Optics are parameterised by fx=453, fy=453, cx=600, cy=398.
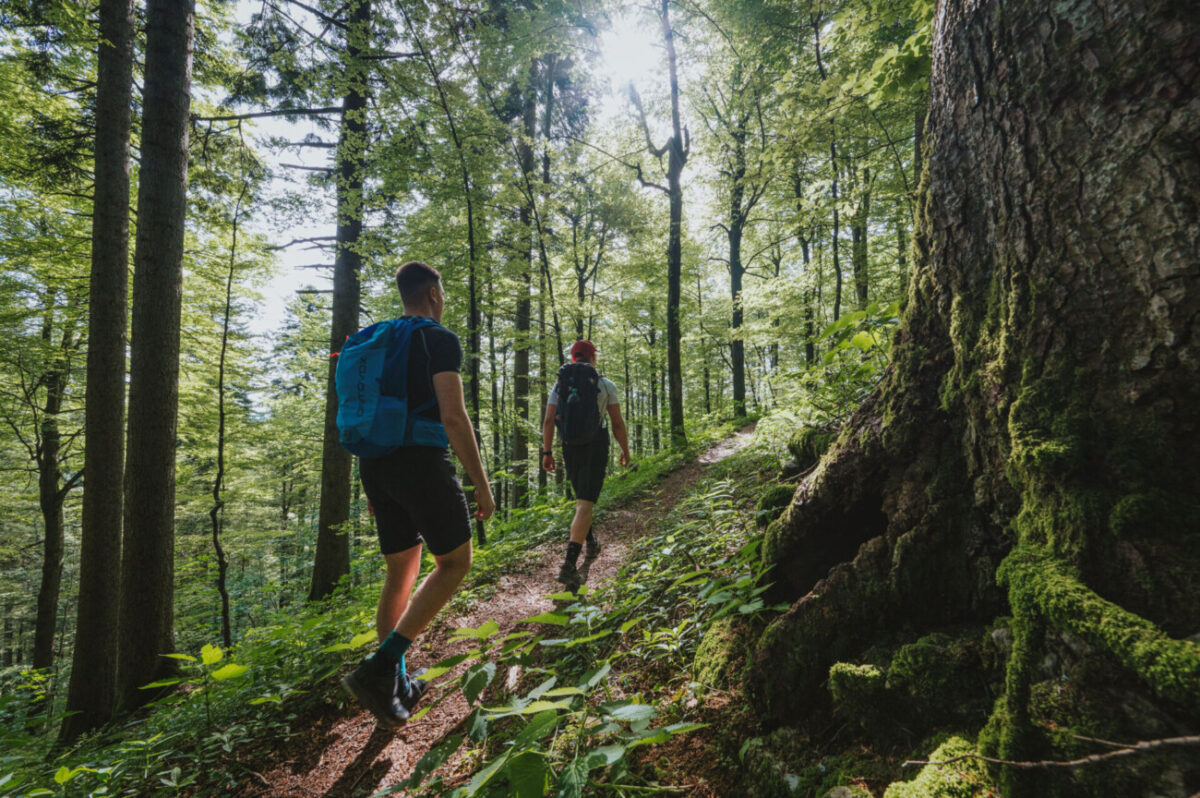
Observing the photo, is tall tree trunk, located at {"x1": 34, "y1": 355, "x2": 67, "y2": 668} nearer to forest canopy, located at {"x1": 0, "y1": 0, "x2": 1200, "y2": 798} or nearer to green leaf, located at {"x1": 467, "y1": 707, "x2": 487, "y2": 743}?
forest canopy, located at {"x1": 0, "y1": 0, "x2": 1200, "y2": 798}

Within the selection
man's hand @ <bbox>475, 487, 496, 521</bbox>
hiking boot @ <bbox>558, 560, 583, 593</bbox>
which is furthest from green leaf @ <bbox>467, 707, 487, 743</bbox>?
hiking boot @ <bbox>558, 560, 583, 593</bbox>

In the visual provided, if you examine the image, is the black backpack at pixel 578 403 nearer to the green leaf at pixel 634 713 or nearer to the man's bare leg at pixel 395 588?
the man's bare leg at pixel 395 588

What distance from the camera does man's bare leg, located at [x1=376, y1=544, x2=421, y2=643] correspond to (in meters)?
2.72

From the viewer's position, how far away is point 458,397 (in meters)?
2.62

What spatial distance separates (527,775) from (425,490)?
1632 millimetres

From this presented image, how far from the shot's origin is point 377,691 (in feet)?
7.47

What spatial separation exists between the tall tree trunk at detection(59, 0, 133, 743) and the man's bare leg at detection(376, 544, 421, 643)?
161 inches

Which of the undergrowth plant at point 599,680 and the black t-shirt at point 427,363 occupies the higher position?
the black t-shirt at point 427,363

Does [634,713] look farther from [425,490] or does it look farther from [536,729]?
[425,490]

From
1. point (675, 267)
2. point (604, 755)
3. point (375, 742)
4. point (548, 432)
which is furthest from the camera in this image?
point (675, 267)

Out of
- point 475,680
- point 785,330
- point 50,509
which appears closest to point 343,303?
point 475,680

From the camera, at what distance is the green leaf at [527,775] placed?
120 cm

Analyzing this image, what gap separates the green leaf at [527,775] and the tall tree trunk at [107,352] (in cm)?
585

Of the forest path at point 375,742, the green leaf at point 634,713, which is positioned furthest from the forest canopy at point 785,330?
the forest path at point 375,742
